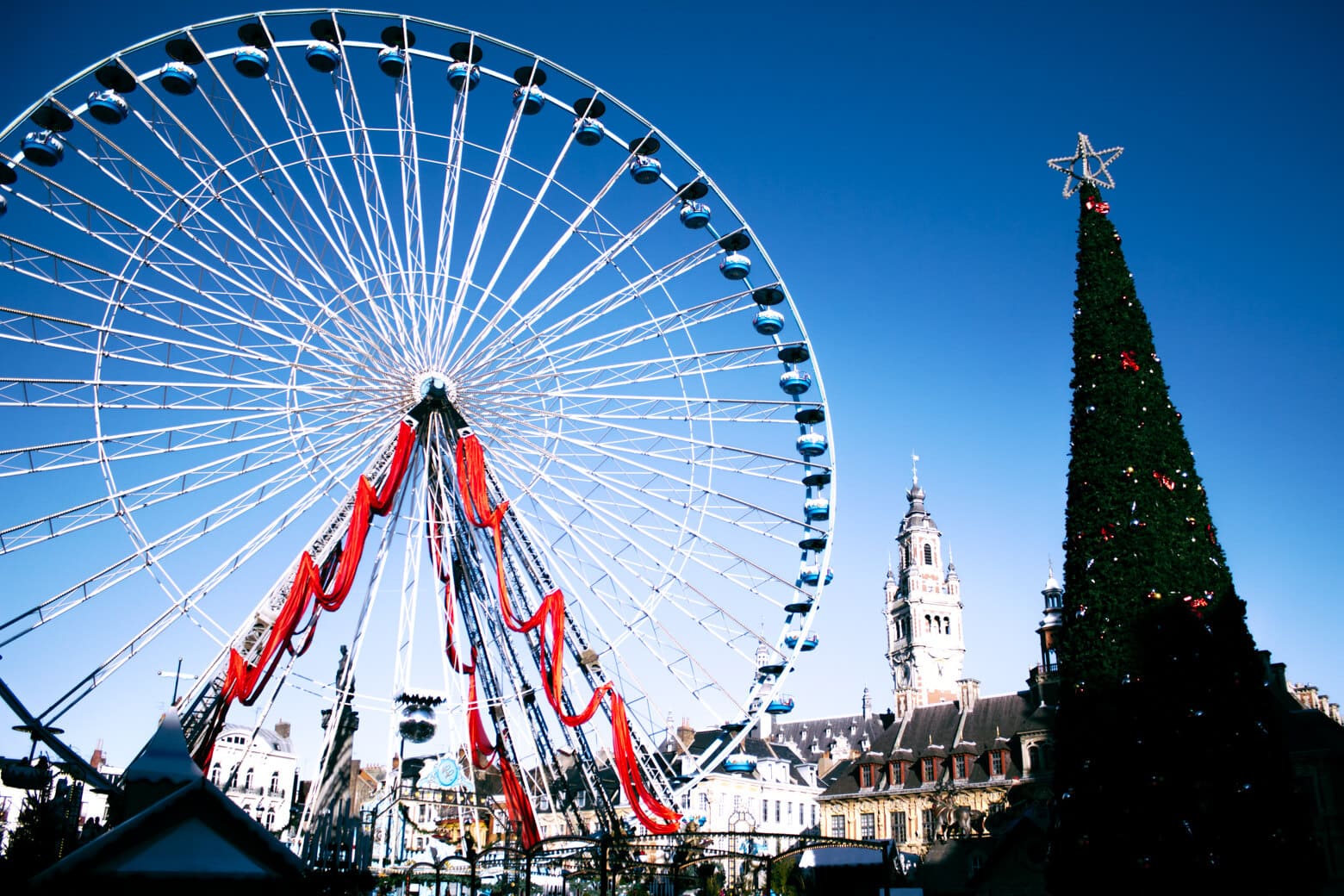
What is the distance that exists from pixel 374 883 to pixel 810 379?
1808cm

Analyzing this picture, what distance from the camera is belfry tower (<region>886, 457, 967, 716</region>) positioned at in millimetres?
111562

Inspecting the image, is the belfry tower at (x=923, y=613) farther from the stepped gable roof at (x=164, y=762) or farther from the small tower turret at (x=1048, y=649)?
the stepped gable roof at (x=164, y=762)

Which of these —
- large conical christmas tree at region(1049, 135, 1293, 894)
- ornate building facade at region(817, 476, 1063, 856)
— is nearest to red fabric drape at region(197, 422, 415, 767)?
large conical christmas tree at region(1049, 135, 1293, 894)

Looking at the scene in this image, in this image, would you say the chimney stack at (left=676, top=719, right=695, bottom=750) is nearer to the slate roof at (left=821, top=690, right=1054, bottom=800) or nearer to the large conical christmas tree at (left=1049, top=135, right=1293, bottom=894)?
the slate roof at (left=821, top=690, right=1054, bottom=800)

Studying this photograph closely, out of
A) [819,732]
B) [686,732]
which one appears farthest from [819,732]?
[686,732]

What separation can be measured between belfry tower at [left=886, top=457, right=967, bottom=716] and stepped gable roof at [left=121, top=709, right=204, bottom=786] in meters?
97.5

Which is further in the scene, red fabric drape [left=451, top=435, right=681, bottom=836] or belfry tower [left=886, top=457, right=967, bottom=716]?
belfry tower [left=886, top=457, right=967, bottom=716]

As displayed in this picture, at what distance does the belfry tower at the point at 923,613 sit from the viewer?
112 m

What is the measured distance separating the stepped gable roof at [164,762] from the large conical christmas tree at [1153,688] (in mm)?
14890

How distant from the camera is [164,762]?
16.4 m

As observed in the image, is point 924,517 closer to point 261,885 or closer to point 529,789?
point 529,789

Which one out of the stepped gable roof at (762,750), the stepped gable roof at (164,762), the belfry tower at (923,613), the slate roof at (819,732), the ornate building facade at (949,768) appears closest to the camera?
the stepped gable roof at (164,762)

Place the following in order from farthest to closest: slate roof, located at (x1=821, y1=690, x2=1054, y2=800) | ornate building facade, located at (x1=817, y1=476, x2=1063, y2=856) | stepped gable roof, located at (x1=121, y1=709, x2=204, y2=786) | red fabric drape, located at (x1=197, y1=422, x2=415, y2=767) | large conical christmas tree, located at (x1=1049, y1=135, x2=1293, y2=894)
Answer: slate roof, located at (x1=821, y1=690, x2=1054, y2=800) < ornate building facade, located at (x1=817, y1=476, x2=1063, y2=856) < red fabric drape, located at (x1=197, y1=422, x2=415, y2=767) < large conical christmas tree, located at (x1=1049, y1=135, x2=1293, y2=894) < stepped gable roof, located at (x1=121, y1=709, x2=204, y2=786)

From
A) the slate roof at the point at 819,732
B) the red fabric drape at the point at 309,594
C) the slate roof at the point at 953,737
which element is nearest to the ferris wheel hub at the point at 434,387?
the red fabric drape at the point at 309,594
